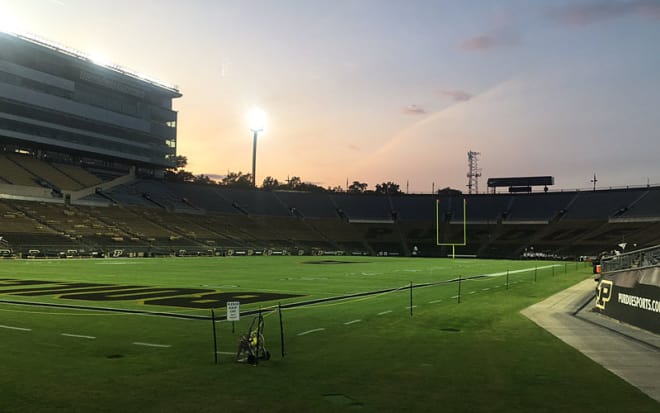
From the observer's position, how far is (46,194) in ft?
255

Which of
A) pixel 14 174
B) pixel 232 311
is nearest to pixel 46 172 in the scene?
pixel 14 174

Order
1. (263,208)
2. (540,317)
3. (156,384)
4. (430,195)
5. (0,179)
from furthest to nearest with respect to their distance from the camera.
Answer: (430,195) < (263,208) < (0,179) < (540,317) < (156,384)

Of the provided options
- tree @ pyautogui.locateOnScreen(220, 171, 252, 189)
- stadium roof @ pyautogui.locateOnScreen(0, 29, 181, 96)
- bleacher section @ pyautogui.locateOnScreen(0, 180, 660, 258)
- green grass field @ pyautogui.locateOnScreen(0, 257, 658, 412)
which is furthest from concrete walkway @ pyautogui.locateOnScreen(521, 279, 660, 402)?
tree @ pyautogui.locateOnScreen(220, 171, 252, 189)

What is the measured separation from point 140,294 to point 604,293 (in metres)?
18.1

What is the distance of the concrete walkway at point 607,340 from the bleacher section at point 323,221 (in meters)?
56.8

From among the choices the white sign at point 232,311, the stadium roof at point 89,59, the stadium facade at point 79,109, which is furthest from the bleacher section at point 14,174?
the white sign at point 232,311

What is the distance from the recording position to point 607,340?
45.9ft

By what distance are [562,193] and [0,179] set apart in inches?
3901

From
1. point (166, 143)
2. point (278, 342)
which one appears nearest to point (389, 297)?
point (278, 342)

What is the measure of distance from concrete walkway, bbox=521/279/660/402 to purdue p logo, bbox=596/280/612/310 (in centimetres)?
46

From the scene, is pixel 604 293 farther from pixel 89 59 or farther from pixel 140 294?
pixel 89 59

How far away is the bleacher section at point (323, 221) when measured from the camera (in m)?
72.2

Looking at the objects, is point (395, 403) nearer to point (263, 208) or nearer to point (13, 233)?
point (13, 233)

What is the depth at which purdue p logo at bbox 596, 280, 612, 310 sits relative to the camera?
62.5 ft
